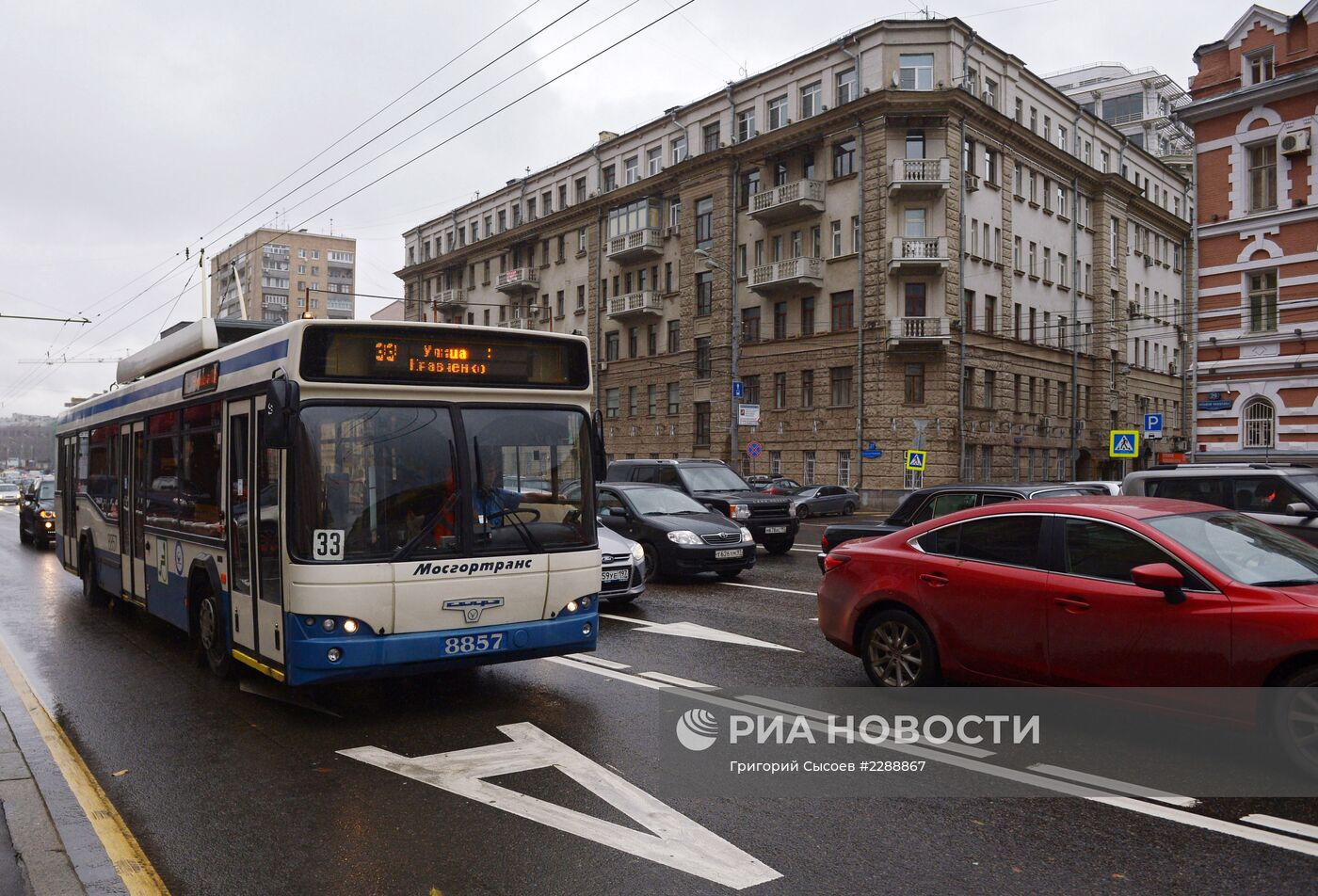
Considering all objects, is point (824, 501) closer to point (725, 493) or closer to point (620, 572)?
point (725, 493)

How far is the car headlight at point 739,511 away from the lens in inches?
718

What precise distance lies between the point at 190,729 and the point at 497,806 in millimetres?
2801

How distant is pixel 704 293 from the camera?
49.8 meters

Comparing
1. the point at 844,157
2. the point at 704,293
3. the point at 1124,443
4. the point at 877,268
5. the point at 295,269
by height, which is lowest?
the point at 1124,443

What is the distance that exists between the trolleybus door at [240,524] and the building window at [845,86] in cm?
3901

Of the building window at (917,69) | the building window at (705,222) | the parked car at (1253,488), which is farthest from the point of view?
the building window at (705,222)

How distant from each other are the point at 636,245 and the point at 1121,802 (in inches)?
1926

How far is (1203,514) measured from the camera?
6246 millimetres

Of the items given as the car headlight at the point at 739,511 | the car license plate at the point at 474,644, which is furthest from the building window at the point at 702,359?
the car license plate at the point at 474,644

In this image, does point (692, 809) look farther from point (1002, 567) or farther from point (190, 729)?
point (190, 729)

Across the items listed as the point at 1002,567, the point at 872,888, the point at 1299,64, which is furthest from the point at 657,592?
the point at 1299,64

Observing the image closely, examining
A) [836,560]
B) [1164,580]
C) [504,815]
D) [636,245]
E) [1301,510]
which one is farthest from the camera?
[636,245]

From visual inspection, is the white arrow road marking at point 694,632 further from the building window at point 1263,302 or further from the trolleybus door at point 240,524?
the building window at point 1263,302

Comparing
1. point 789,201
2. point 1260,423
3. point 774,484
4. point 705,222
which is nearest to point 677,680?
point 1260,423
